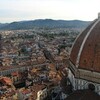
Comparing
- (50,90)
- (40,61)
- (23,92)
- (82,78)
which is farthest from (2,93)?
(40,61)

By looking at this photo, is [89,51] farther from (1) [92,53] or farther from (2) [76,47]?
(2) [76,47]

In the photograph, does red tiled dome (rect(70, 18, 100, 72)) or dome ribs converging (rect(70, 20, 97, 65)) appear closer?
red tiled dome (rect(70, 18, 100, 72))

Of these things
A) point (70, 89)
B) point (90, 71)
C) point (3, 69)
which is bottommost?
point (3, 69)

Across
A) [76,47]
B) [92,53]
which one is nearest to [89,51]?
[92,53]

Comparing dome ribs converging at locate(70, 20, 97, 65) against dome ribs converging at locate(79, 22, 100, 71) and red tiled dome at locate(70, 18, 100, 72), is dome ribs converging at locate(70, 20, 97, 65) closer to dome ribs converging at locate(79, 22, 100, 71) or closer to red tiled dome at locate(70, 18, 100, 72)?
red tiled dome at locate(70, 18, 100, 72)

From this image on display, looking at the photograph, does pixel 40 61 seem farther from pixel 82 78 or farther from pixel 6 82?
pixel 82 78

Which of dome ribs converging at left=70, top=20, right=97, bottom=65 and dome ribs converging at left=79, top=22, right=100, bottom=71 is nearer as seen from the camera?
dome ribs converging at left=79, top=22, right=100, bottom=71

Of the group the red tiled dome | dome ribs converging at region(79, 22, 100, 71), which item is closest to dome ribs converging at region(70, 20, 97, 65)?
the red tiled dome

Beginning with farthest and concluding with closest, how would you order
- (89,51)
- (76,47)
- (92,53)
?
(76,47)
(89,51)
(92,53)
